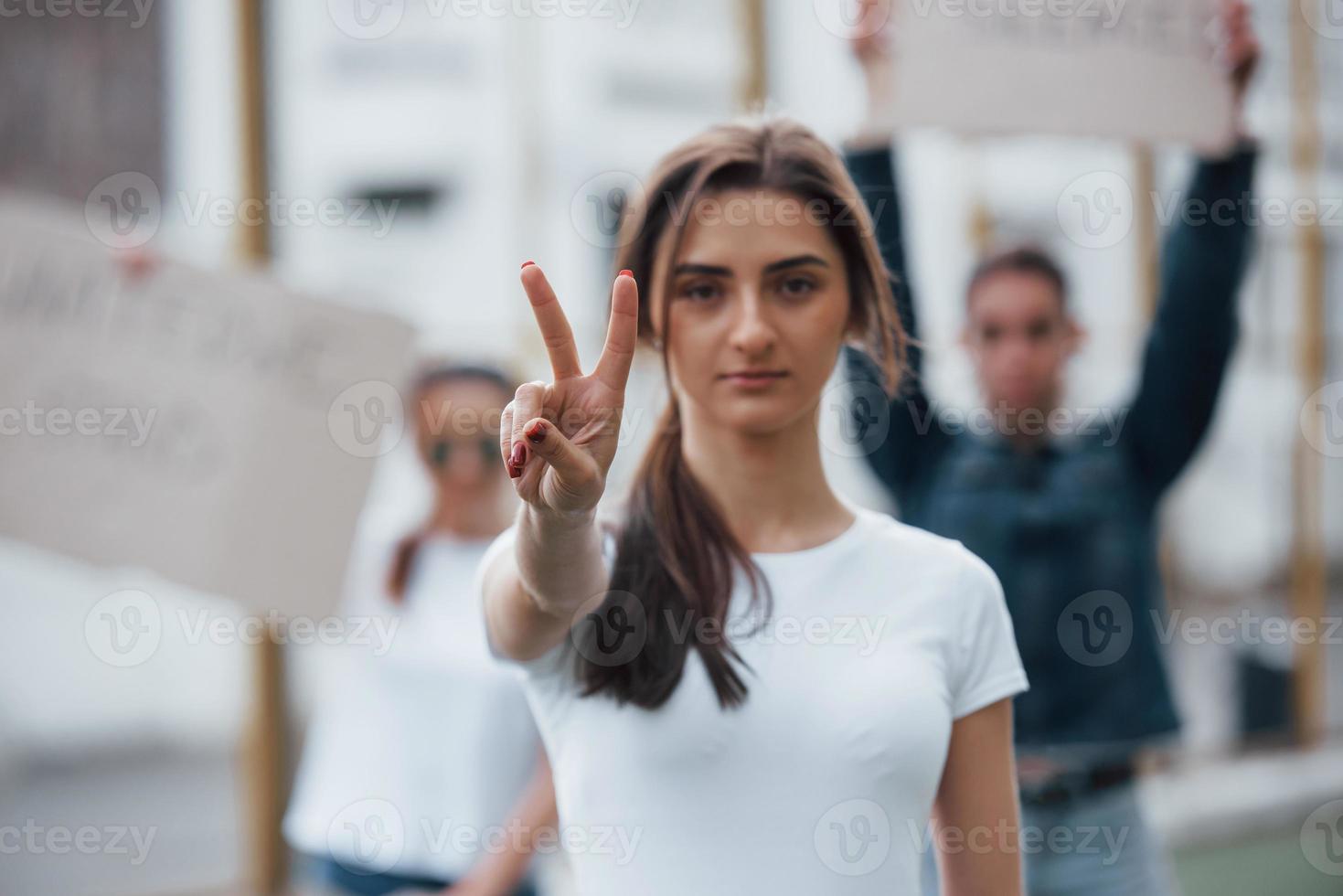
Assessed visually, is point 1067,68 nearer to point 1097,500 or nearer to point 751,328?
point 1097,500

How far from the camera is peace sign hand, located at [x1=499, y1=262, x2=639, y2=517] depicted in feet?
2.43

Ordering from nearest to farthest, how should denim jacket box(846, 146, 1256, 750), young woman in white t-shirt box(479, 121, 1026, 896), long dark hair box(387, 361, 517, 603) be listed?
young woman in white t-shirt box(479, 121, 1026, 896)
denim jacket box(846, 146, 1256, 750)
long dark hair box(387, 361, 517, 603)

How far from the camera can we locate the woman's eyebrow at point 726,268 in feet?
2.99

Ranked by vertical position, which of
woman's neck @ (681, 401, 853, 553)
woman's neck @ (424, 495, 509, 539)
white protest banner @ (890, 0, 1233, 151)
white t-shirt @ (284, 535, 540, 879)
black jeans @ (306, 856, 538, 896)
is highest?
white protest banner @ (890, 0, 1233, 151)

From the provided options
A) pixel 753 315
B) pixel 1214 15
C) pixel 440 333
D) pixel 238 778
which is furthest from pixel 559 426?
pixel 238 778

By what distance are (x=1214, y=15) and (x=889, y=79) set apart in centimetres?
51

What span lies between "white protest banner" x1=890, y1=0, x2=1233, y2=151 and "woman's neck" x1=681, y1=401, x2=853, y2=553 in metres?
0.66

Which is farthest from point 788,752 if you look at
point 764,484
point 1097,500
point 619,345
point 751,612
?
point 1097,500

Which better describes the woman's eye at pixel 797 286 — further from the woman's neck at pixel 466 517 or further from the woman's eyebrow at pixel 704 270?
the woman's neck at pixel 466 517

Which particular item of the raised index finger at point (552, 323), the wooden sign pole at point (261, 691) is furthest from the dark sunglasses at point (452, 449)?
the raised index finger at point (552, 323)

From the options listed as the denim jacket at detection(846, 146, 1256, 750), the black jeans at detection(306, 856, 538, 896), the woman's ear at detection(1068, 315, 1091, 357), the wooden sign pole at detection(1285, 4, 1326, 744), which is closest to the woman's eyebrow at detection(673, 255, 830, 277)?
the denim jacket at detection(846, 146, 1256, 750)

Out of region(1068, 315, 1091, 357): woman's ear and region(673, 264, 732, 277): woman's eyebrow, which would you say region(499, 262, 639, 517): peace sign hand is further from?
region(1068, 315, 1091, 357): woman's ear

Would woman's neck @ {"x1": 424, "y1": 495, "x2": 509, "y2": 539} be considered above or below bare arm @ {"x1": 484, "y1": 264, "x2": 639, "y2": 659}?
below

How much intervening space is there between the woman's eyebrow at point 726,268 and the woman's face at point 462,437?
858mm
